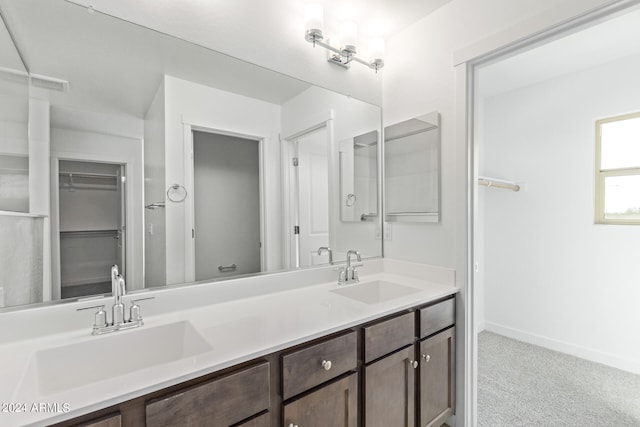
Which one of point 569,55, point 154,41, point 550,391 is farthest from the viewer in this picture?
point 569,55

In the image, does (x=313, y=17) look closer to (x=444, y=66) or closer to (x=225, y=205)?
(x=444, y=66)

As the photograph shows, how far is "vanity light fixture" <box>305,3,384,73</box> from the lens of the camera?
1562 millimetres

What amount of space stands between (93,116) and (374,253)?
172cm

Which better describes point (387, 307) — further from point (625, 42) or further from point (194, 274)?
point (625, 42)

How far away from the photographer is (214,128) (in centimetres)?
147

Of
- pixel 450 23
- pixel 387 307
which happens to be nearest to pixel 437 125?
pixel 450 23

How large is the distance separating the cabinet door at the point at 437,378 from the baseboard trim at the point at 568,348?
5.50 feet

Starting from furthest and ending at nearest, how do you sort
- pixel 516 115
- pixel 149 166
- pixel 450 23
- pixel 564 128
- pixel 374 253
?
1. pixel 516 115
2. pixel 564 128
3. pixel 374 253
4. pixel 450 23
5. pixel 149 166

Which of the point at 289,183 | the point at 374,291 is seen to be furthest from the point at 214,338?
the point at 374,291

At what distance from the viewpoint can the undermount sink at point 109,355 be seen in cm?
90

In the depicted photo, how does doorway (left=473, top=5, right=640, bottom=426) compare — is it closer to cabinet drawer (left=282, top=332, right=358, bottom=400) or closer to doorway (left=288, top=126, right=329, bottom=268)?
doorway (left=288, top=126, right=329, bottom=268)

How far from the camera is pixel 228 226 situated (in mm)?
1519

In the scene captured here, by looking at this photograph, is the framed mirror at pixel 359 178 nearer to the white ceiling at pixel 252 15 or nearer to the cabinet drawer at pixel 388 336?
the white ceiling at pixel 252 15

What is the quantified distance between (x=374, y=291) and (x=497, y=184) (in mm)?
1692
